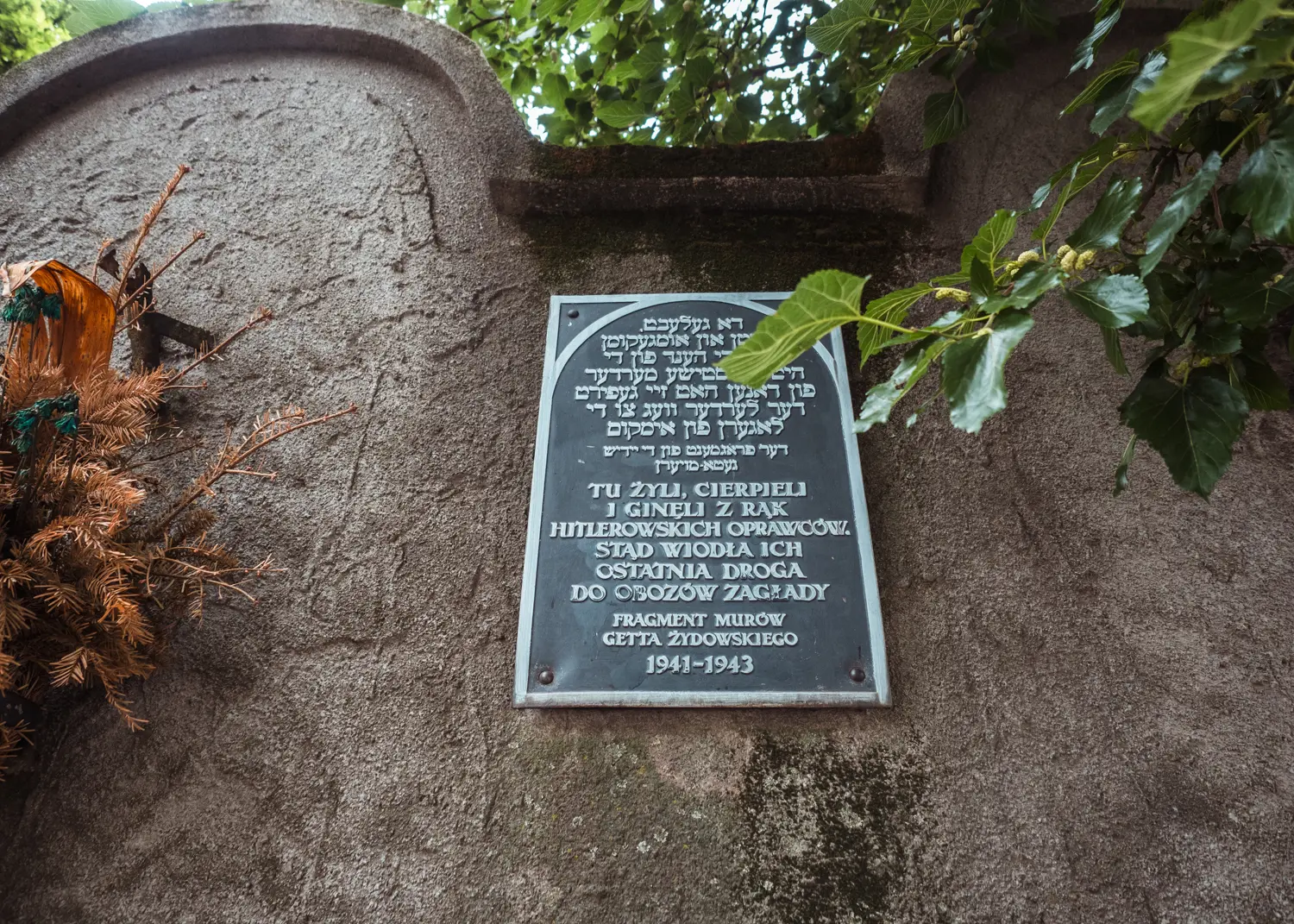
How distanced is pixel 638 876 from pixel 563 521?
92cm

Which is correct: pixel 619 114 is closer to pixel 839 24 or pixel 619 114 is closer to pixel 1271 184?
pixel 839 24

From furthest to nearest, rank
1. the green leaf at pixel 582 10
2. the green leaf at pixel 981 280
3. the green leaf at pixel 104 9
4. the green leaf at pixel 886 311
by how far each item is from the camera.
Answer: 1. the green leaf at pixel 104 9
2. the green leaf at pixel 582 10
3. the green leaf at pixel 886 311
4. the green leaf at pixel 981 280

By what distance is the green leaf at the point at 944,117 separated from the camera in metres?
2.35

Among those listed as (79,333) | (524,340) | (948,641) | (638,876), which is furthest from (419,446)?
(948,641)

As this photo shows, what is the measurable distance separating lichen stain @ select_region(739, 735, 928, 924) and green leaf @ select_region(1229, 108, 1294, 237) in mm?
1357

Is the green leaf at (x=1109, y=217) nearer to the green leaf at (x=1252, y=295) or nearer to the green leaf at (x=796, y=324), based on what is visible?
the green leaf at (x=1252, y=295)

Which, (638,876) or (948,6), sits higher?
(948,6)

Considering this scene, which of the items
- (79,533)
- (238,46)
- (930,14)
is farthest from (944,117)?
(238,46)

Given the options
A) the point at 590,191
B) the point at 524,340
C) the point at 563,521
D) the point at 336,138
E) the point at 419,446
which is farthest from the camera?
the point at 336,138

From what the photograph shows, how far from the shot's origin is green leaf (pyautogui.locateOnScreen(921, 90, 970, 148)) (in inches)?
92.6

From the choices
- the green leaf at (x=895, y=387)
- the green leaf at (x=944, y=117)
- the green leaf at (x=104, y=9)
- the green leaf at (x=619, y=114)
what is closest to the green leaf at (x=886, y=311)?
the green leaf at (x=895, y=387)

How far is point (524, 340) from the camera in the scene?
8.35ft

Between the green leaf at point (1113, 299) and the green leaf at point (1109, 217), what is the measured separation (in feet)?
0.37

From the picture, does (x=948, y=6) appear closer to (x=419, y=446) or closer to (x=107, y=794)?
(x=419, y=446)
